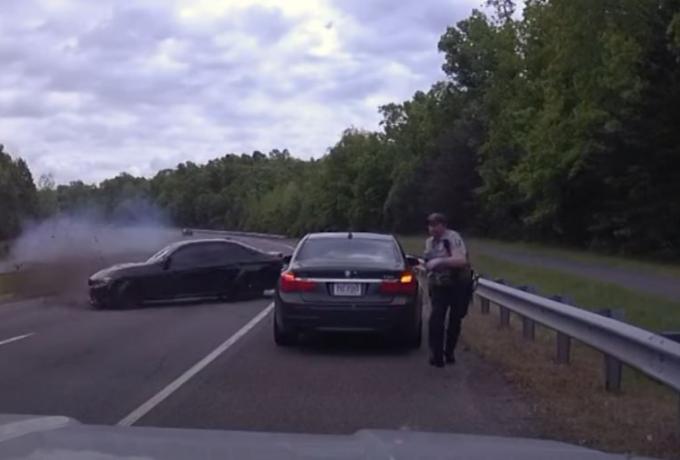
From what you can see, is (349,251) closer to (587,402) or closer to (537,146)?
(587,402)

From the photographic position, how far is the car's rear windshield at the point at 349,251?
47.6ft

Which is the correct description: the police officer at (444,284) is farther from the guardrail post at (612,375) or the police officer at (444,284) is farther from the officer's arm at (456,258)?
the guardrail post at (612,375)

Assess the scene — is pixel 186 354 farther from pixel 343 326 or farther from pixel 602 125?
pixel 602 125

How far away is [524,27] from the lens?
60.2 metres

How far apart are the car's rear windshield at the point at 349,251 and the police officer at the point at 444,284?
4.56ft

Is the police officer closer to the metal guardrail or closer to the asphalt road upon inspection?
the asphalt road

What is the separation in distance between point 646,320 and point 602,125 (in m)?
27.7

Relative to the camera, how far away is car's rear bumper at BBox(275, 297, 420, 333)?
13898 millimetres

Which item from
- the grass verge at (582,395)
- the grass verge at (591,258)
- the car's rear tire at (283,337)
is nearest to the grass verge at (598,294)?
the grass verge at (582,395)

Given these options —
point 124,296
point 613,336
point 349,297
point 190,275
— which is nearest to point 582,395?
point 613,336

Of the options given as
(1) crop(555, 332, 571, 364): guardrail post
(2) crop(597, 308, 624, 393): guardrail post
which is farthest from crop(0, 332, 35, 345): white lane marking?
(2) crop(597, 308, 624, 393): guardrail post

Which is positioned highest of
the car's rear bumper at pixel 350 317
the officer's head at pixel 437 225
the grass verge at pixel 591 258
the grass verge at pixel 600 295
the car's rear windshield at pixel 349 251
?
the officer's head at pixel 437 225

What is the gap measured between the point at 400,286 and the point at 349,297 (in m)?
0.64

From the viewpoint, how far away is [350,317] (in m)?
13.9
